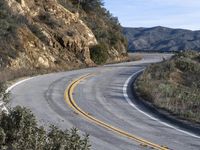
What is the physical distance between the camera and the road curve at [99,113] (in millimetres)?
12703

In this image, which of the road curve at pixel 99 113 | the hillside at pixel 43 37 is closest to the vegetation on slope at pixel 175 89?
the road curve at pixel 99 113

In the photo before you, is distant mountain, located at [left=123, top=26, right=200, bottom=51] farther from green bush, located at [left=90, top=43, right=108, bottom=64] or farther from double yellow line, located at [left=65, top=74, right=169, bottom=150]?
double yellow line, located at [left=65, top=74, right=169, bottom=150]

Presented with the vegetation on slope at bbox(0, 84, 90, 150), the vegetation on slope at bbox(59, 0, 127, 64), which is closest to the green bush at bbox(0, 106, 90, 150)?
the vegetation on slope at bbox(0, 84, 90, 150)

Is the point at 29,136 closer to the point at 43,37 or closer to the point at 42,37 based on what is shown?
the point at 42,37

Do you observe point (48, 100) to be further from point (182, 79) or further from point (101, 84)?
point (182, 79)

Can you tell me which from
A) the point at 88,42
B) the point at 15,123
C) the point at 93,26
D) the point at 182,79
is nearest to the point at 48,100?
the point at 15,123

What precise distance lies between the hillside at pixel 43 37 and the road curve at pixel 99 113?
626 centimetres

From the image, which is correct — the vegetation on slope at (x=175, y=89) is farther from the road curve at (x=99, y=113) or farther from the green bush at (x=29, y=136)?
the green bush at (x=29, y=136)

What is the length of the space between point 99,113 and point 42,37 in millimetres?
21343

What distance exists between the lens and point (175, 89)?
78.4 feet

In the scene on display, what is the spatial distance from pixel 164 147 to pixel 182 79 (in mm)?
21804

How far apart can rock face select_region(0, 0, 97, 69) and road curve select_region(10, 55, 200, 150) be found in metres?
6.30

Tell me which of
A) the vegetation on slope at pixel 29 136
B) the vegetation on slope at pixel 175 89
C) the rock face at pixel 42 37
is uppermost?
the rock face at pixel 42 37

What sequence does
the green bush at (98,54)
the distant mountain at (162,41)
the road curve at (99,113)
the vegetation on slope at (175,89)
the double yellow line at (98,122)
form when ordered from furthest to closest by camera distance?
the distant mountain at (162,41), the green bush at (98,54), the vegetation on slope at (175,89), the road curve at (99,113), the double yellow line at (98,122)
